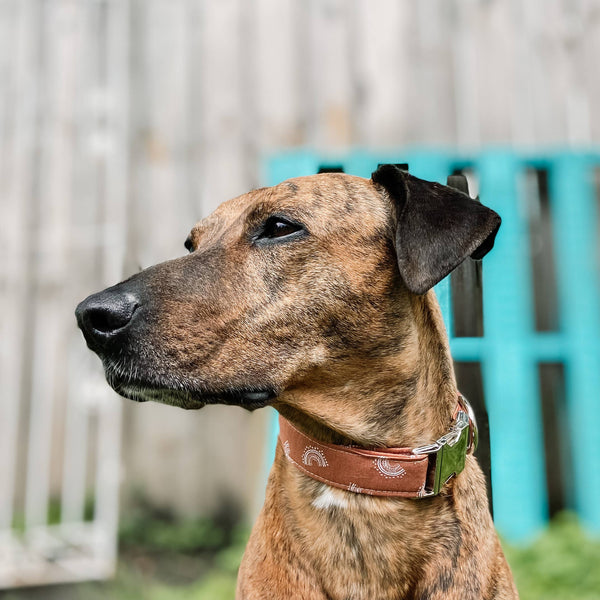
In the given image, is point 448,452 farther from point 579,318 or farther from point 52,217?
point 52,217

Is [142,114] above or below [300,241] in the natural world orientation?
above

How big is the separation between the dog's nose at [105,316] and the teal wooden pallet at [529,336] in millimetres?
2208

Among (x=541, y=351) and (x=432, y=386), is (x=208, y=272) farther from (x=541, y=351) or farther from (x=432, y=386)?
(x=541, y=351)

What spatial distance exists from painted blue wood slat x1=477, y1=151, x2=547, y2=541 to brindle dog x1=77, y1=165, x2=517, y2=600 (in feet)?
5.98

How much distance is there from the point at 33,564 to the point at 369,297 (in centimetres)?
285

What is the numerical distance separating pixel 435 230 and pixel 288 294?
426 mm

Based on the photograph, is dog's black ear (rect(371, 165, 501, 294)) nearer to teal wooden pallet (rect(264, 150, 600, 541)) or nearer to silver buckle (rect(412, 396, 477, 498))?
silver buckle (rect(412, 396, 477, 498))

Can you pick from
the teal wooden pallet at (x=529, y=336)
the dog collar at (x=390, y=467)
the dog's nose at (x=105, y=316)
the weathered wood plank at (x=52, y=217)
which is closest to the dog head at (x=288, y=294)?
the dog's nose at (x=105, y=316)

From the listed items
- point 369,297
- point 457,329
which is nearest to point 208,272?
point 369,297

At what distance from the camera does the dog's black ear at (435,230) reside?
175cm

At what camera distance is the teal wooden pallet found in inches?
143

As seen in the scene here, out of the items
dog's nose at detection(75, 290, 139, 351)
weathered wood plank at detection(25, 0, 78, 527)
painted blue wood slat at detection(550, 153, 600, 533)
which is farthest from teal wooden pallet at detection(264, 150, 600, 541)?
dog's nose at detection(75, 290, 139, 351)

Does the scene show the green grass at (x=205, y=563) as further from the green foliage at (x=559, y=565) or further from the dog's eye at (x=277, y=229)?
the dog's eye at (x=277, y=229)

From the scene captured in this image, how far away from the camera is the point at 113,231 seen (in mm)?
4168
